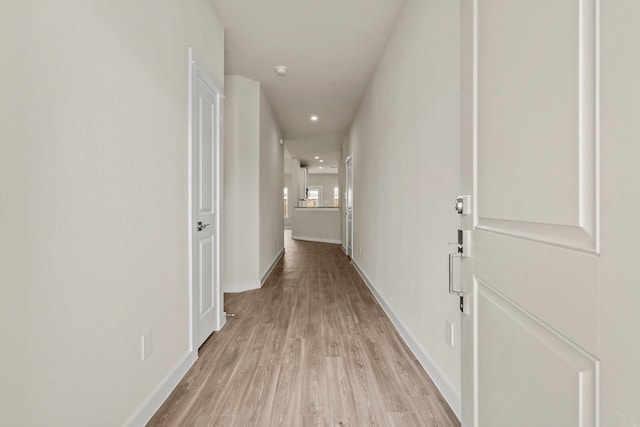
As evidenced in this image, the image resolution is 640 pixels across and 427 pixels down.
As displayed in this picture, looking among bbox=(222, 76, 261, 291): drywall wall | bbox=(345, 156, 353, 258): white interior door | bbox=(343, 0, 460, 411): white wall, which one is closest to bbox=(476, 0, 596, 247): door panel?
bbox=(343, 0, 460, 411): white wall

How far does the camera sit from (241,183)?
3900 mm

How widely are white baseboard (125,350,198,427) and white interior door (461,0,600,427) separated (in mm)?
1399

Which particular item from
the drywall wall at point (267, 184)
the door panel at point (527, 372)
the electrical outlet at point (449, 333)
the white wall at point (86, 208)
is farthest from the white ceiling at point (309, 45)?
the door panel at point (527, 372)

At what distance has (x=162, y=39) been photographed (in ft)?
5.53

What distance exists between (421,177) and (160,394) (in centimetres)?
195

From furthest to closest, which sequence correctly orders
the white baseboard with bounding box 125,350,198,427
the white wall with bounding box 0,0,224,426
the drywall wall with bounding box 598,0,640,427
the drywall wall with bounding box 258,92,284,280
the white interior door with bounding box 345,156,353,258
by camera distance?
the white interior door with bounding box 345,156,353,258 → the drywall wall with bounding box 258,92,284,280 → the white baseboard with bounding box 125,350,198,427 → the white wall with bounding box 0,0,224,426 → the drywall wall with bounding box 598,0,640,427

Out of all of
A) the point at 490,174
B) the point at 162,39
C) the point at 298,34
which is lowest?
the point at 490,174

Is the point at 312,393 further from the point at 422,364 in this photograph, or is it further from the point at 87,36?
the point at 87,36

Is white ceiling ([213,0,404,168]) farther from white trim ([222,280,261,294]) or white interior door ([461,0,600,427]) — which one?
white trim ([222,280,261,294])

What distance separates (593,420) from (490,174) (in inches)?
22.6

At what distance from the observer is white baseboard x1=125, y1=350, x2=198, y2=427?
1420 millimetres

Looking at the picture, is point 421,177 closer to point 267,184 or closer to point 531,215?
point 531,215

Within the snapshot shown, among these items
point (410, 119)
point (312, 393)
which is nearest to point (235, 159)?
point (410, 119)

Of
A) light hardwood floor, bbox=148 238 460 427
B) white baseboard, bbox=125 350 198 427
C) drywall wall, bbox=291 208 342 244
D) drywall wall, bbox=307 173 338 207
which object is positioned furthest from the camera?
drywall wall, bbox=307 173 338 207
